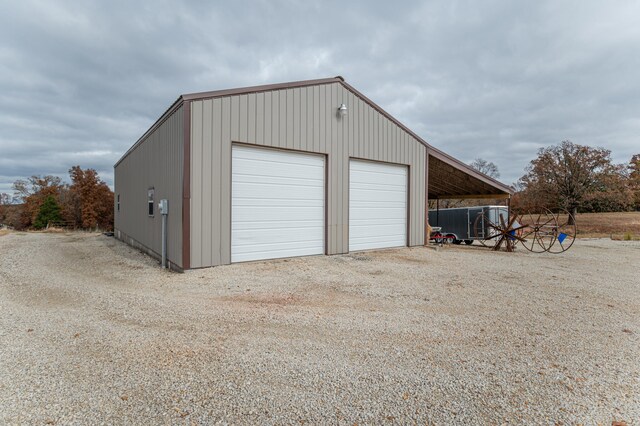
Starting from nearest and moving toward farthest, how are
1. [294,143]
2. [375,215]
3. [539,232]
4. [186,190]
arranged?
[186,190]
[294,143]
[375,215]
[539,232]

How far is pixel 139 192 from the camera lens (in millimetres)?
11094

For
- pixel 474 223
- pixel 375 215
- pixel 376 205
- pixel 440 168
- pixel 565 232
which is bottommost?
pixel 565 232

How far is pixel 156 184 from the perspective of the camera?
880 centimetres

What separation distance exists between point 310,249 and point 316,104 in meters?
3.83

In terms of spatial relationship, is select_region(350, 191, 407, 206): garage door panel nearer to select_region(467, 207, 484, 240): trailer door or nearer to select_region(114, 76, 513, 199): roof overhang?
select_region(114, 76, 513, 199): roof overhang

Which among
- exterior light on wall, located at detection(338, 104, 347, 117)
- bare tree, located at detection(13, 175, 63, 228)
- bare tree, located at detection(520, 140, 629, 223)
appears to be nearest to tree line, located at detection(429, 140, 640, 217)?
bare tree, located at detection(520, 140, 629, 223)

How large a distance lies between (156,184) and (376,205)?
6310 millimetres

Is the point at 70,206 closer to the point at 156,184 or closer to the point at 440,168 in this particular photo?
the point at 156,184

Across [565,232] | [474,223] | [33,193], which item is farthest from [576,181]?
[33,193]

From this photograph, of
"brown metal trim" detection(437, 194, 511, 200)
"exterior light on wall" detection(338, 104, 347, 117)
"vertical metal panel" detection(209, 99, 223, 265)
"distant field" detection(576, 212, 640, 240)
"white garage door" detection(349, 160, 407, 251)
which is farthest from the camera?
"distant field" detection(576, 212, 640, 240)

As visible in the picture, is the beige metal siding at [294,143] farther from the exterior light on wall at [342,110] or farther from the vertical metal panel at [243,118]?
the exterior light on wall at [342,110]

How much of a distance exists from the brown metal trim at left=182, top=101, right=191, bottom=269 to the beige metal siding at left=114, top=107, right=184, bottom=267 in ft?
0.53

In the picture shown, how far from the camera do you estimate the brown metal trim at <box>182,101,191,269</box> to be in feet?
21.3

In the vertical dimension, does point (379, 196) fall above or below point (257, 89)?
below
